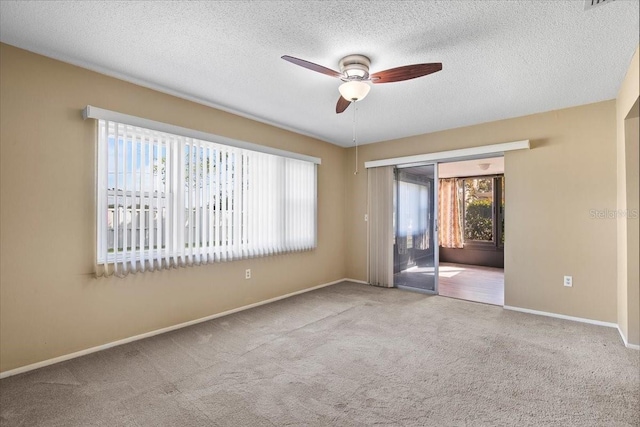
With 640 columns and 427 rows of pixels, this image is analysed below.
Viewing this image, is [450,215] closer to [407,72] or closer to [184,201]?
[407,72]

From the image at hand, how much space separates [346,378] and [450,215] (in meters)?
6.62

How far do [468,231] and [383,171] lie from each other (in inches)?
154

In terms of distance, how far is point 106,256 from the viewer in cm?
276

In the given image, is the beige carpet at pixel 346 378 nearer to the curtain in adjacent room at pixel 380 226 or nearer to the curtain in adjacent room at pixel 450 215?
the curtain in adjacent room at pixel 380 226

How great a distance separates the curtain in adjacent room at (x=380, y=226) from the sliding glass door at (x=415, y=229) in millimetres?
111

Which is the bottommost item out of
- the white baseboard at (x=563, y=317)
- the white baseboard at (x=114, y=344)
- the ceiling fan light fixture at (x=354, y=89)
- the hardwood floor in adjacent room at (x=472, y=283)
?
the hardwood floor in adjacent room at (x=472, y=283)

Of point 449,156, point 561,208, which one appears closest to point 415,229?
point 449,156

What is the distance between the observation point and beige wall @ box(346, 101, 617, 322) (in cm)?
340

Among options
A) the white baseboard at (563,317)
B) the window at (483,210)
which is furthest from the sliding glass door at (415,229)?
the window at (483,210)

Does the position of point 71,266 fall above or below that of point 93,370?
above

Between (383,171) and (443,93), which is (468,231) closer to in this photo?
(383,171)

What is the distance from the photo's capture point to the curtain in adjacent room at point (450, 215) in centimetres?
789

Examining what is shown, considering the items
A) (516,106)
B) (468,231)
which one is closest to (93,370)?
(516,106)

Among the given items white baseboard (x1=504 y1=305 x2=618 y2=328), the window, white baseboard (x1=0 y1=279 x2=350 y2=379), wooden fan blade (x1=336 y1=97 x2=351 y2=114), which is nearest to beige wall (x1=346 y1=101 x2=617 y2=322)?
white baseboard (x1=504 y1=305 x2=618 y2=328)
